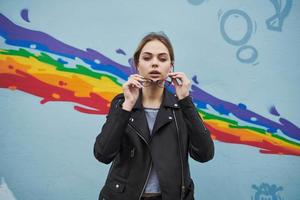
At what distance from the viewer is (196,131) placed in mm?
1790

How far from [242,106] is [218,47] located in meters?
0.58

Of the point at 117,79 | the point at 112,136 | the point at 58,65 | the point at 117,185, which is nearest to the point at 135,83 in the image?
the point at 112,136

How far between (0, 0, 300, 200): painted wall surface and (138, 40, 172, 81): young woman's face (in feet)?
3.32

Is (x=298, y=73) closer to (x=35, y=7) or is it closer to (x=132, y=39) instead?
(x=132, y=39)

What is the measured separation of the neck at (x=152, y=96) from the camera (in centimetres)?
196

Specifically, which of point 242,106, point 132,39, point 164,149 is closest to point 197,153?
point 164,149

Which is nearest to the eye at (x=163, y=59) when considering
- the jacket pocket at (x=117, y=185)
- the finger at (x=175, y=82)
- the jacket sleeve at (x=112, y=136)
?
the finger at (x=175, y=82)

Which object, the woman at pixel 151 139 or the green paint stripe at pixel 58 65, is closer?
the woman at pixel 151 139

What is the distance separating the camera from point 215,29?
294cm

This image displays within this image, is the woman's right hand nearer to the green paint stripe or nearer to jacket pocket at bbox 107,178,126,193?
jacket pocket at bbox 107,178,126,193

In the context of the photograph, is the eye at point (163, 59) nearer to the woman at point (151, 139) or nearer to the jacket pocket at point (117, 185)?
the woman at point (151, 139)

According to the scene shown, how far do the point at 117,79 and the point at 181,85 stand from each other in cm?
119

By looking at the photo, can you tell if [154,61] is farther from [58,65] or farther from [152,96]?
[58,65]

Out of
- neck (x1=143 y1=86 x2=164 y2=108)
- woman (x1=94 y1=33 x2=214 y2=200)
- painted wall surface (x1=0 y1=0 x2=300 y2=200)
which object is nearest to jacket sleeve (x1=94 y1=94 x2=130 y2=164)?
woman (x1=94 y1=33 x2=214 y2=200)
